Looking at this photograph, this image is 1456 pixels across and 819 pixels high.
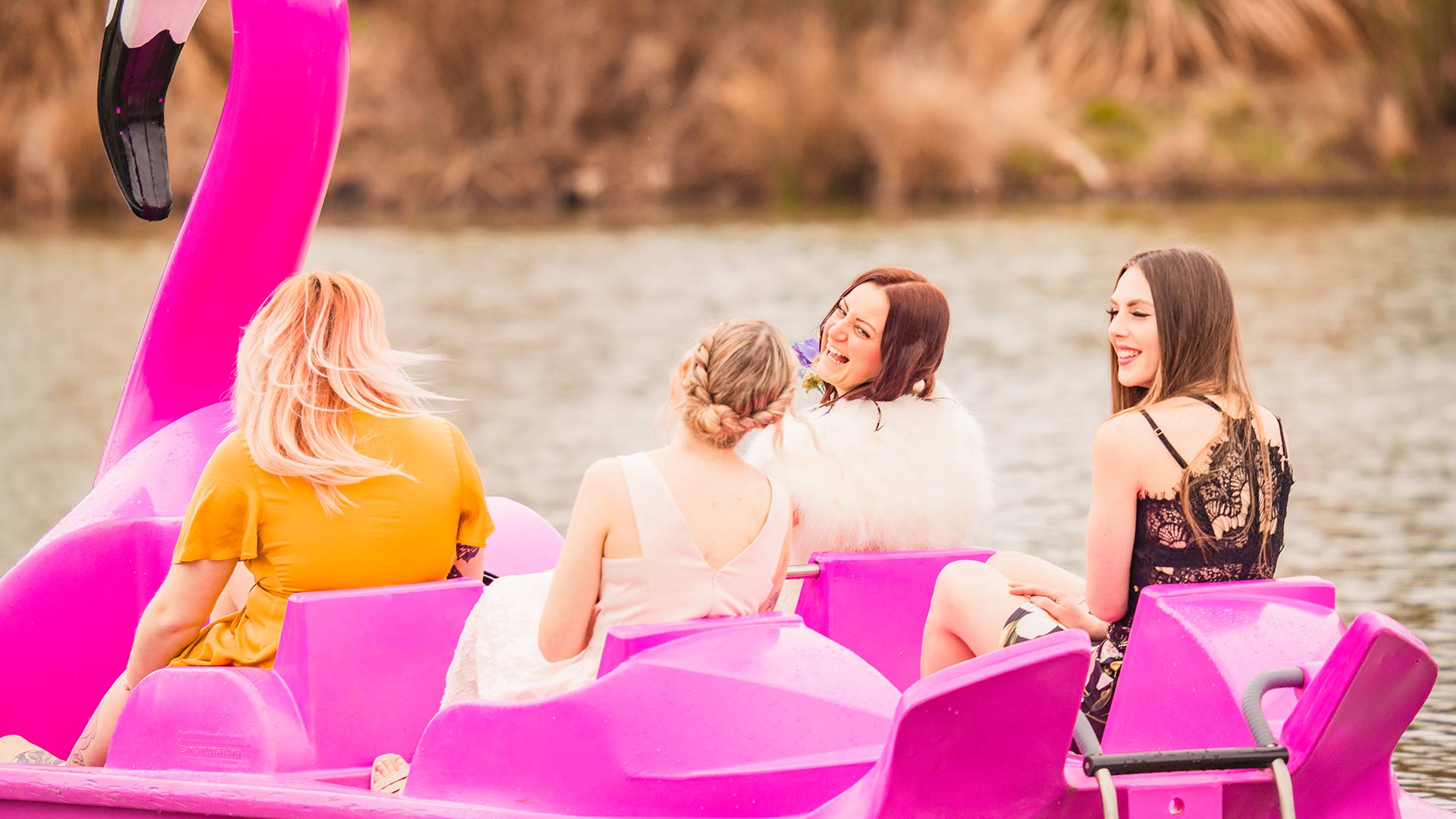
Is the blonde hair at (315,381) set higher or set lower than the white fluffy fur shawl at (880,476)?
higher

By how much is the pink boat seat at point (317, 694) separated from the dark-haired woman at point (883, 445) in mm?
719

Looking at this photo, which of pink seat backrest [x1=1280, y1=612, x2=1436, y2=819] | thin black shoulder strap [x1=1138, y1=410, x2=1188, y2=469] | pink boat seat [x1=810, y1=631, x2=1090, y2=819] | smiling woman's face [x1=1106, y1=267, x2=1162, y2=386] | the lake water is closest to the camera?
pink boat seat [x1=810, y1=631, x2=1090, y2=819]

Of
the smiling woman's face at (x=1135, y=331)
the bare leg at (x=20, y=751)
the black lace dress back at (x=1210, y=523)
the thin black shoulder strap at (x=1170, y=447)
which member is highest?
the smiling woman's face at (x=1135, y=331)

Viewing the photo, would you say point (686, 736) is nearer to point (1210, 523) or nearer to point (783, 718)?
point (783, 718)

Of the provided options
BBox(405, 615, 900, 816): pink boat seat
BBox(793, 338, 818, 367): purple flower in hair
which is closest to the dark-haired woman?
BBox(793, 338, 818, 367): purple flower in hair

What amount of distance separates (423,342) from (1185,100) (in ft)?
39.0

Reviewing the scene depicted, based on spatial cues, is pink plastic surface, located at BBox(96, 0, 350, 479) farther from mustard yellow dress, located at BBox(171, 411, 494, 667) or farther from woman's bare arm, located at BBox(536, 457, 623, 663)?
woman's bare arm, located at BBox(536, 457, 623, 663)

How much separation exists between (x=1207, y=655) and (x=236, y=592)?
1941 mm

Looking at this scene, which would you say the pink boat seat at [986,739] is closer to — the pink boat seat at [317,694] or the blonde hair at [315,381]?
the pink boat seat at [317,694]

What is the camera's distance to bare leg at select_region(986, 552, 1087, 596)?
3.63m

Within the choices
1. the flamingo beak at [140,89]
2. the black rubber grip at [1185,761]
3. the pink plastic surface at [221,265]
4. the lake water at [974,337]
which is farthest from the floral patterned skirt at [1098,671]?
the flamingo beak at [140,89]

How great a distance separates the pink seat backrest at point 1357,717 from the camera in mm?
2865

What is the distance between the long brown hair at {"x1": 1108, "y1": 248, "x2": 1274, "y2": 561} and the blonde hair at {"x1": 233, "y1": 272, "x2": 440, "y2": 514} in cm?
137

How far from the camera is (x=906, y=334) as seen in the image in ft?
12.9
